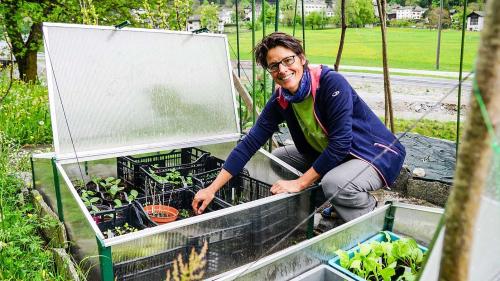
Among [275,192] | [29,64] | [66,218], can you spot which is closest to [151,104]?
[66,218]

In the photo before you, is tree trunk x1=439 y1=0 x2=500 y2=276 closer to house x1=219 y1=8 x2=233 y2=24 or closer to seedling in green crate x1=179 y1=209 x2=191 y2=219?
seedling in green crate x1=179 y1=209 x2=191 y2=219

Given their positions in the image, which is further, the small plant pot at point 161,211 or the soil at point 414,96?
the soil at point 414,96

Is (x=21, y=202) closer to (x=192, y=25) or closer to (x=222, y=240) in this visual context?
(x=222, y=240)

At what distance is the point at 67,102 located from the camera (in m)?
2.50

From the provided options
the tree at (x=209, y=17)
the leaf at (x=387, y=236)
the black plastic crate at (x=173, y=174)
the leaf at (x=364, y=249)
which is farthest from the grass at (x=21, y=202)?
the tree at (x=209, y=17)

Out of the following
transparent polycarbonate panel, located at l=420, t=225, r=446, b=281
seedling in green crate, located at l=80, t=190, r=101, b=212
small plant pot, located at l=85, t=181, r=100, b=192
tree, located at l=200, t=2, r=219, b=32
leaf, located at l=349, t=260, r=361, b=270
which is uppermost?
tree, located at l=200, t=2, r=219, b=32

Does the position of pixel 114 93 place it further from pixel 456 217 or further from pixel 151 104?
pixel 456 217

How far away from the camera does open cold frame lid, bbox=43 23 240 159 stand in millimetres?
2508

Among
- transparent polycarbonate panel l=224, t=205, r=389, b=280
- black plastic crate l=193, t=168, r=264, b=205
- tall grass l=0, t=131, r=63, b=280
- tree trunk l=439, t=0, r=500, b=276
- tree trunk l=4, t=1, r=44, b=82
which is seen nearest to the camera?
tree trunk l=439, t=0, r=500, b=276

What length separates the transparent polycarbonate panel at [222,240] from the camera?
1.67 m

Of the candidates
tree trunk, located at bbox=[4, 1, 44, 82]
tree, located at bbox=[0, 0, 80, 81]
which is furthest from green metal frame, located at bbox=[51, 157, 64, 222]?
tree trunk, located at bbox=[4, 1, 44, 82]

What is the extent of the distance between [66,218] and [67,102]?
0.72 m

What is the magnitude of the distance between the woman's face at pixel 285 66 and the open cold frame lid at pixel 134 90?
0.96m

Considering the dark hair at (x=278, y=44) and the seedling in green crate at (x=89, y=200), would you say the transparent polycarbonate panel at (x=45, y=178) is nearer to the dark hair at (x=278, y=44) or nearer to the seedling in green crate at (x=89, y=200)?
the seedling in green crate at (x=89, y=200)
